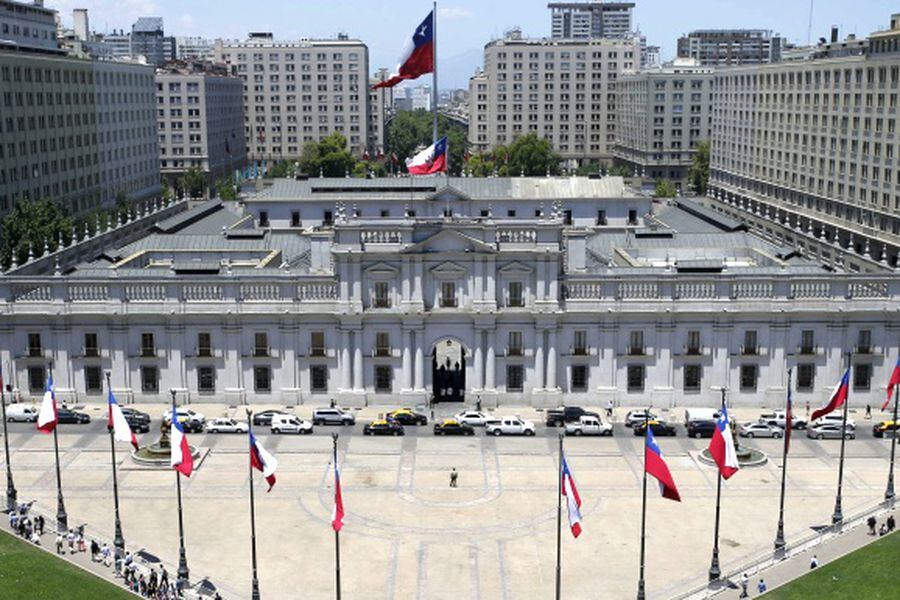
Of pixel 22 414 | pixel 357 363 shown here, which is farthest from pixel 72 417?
pixel 357 363

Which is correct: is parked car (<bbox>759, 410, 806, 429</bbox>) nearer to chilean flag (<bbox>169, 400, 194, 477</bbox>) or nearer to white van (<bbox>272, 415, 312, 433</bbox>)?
white van (<bbox>272, 415, 312, 433</bbox>)

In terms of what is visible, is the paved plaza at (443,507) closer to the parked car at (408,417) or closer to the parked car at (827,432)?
the parked car at (827,432)

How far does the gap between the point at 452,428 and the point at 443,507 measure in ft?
45.4

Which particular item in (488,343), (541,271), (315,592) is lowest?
(315,592)

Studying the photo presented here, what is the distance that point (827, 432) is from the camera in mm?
77750

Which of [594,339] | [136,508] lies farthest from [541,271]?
[136,508]

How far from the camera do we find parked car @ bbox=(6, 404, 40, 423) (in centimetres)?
8125

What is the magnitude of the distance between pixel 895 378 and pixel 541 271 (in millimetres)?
26831

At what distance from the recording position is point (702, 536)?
201 ft

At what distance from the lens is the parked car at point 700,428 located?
78375 mm

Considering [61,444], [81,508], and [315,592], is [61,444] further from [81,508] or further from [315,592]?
[315,592]

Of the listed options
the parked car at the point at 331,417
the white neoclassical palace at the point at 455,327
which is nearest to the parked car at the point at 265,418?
the parked car at the point at 331,417

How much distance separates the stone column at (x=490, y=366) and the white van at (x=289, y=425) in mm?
14538

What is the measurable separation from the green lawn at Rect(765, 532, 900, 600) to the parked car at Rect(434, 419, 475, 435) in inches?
1167
